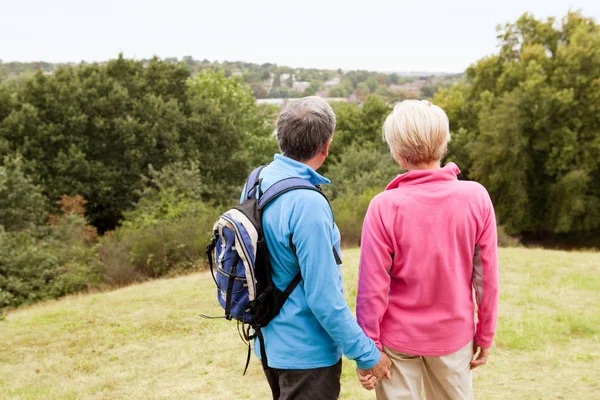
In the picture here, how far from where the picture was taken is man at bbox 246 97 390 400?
7.39 feet

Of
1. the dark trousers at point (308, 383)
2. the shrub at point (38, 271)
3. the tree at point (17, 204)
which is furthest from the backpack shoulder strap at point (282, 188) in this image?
the tree at point (17, 204)

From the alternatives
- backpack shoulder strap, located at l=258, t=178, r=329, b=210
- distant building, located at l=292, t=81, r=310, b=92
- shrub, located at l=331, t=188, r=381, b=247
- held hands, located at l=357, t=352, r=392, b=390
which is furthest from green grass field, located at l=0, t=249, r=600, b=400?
distant building, located at l=292, t=81, r=310, b=92

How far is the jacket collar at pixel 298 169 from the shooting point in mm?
2391

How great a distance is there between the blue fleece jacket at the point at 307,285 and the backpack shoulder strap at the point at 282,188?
0.07 ft

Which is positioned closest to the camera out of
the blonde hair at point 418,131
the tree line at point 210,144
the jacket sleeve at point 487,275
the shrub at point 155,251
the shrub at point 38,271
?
the blonde hair at point 418,131

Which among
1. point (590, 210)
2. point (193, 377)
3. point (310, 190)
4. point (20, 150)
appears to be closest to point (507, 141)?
point (590, 210)

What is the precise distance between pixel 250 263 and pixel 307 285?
0.25m

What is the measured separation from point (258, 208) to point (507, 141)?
2663 cm

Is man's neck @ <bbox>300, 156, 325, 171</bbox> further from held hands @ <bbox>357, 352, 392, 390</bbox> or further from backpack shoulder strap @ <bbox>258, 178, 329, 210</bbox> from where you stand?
held hands @ <bbox>357, 352, 392, 390</bbox>

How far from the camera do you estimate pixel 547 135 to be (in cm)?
2731

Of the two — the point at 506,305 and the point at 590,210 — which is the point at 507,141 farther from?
the point at 506,305

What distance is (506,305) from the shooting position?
24.9ft

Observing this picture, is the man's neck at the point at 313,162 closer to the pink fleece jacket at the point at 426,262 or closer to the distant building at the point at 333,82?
the pink fleece jacket at the point at 426,262

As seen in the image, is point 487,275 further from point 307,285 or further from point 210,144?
point 210,144
